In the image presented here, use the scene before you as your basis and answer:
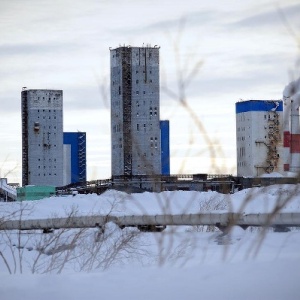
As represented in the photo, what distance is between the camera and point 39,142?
14338cm

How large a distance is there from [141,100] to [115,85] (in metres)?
4.57

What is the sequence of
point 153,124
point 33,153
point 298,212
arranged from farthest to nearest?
point 33,153
point 153,124
point 298,212

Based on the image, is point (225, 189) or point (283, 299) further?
point (225, 189)

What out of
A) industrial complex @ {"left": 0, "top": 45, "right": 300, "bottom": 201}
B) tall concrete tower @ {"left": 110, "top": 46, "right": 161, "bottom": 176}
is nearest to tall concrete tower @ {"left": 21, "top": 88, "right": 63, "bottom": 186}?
industrial complex @ {"left": 0, "top": 45, "right": 300, "bottom": 201}

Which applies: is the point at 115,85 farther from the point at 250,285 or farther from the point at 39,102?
the point at 250,285

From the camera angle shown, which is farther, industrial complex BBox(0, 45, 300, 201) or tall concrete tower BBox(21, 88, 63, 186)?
tall concrete tower BBox(21, 88, 63, 186)

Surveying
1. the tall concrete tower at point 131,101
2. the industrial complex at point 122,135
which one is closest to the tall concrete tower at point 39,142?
the industrial complex at point 122,135

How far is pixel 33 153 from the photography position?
142 metres

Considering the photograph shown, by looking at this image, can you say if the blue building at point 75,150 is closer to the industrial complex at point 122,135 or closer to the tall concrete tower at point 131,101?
the industrial complex at point 122,135

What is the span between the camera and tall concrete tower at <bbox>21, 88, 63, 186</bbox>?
142 m

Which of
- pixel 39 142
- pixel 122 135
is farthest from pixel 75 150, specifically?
pixel 122 135

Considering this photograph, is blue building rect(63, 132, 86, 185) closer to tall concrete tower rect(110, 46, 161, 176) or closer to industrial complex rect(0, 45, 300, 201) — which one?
industrial complex rect(0, 45, 300, 201)

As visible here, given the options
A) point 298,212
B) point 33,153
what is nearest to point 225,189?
point 298,212

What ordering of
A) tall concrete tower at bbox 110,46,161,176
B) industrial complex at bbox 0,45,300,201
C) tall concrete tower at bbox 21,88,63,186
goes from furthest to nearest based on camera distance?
tall concrete tower at bbox 21,88,63,186
tall concrete tower at bbox 110,46,161,176
industrial complex at bbox 0,45,300,201
